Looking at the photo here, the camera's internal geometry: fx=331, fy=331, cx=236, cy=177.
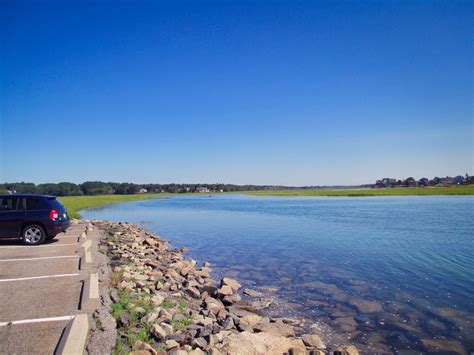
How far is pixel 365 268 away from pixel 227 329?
10.0 meters

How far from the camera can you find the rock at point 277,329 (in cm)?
892

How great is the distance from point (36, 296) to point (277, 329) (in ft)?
21.0

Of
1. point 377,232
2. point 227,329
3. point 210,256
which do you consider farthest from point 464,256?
point 227,329

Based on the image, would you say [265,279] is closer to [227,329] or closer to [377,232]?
[227,329]

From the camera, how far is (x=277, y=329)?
30.3ft

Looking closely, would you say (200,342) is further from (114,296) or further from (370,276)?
(370,276)

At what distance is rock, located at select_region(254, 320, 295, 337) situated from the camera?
8.92 meters

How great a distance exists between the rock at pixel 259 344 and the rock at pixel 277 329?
561mm

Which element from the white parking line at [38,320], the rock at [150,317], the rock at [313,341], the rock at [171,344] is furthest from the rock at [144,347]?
the rock at [313,341]

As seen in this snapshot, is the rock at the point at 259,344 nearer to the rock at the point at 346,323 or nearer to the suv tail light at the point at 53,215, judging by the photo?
the rock at the point at 346,323

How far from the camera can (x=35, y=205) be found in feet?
50.5

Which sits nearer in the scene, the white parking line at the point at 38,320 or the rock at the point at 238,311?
the white parking line at the point at 38,320

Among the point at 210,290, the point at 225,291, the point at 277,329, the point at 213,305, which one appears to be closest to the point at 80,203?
the point at 210,290

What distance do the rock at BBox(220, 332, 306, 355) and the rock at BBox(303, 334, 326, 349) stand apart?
296 mm
